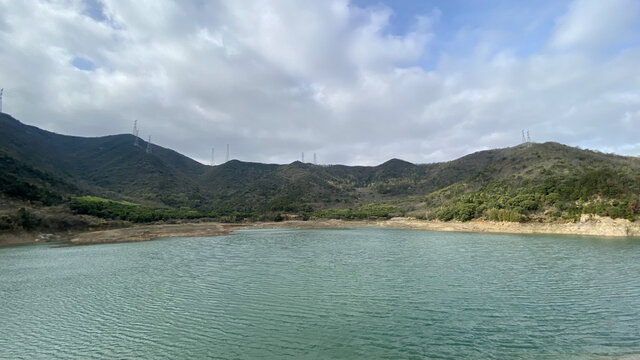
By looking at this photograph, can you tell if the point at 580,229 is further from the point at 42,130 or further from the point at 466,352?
the point at 42,130

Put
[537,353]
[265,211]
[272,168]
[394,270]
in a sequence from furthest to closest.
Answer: [272,168], [265,211], [394,270], [537,353]

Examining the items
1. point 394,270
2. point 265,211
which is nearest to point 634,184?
point 394,270

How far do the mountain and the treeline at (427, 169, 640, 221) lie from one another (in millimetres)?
157

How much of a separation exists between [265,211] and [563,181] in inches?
3148

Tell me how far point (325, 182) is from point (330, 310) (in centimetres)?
12868

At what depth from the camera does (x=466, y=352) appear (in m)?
8.97

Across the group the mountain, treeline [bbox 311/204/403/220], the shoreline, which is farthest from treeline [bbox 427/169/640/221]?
treeline [bbox 311/204/403/220]

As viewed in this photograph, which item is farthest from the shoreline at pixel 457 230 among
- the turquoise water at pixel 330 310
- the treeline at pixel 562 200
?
the turquoise water at pixel 330 310

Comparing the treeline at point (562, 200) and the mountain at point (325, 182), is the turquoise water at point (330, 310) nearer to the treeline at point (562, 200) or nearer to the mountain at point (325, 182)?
the treeline at point (562, 200)

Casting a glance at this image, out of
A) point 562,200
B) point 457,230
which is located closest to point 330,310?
point 457,230

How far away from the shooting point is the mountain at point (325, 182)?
169 ft

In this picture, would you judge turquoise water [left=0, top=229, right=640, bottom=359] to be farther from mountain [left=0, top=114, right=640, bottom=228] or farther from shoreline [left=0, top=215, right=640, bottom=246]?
mountain [left=0, top=114, right=640, bottom=228]

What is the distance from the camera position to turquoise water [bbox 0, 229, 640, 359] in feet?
31.5

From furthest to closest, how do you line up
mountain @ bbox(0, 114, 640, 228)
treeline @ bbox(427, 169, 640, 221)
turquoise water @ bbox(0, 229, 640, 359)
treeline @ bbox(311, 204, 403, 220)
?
1. treeline @ bbox(311, 204, 403, 220)
2. mountain @ bbox(0, 114, 640, 228)
3. treeline @ bbox(427, 169, 640, 221)
4. turquoise water @ bbox(0, 229, 640, 359)
